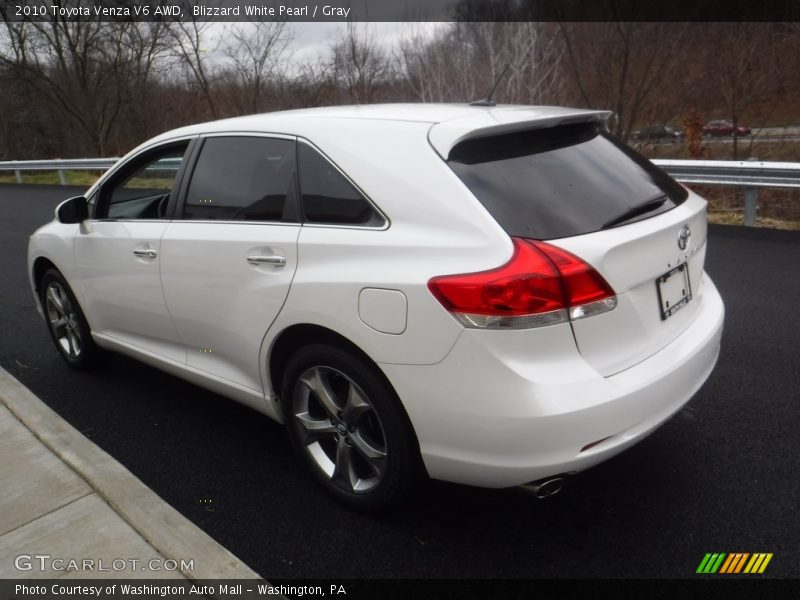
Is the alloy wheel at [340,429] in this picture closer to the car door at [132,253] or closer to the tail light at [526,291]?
the tail light at [526,291]

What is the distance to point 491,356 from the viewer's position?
7.22 ft

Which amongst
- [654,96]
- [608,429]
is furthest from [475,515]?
[654,96]

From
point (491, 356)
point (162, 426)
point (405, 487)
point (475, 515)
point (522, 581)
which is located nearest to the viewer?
point (491, 356)

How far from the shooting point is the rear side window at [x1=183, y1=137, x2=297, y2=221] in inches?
116

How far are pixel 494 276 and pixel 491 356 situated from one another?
27cm

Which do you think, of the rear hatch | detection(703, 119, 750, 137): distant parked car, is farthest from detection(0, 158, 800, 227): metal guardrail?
detection(703, 119, 750, 137): distant parked car

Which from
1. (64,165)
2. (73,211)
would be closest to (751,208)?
(73,211)

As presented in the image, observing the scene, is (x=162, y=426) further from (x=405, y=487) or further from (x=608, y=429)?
(x=608, y=429)

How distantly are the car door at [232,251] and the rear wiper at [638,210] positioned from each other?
127 cm

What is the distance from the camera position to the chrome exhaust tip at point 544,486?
2.31 m

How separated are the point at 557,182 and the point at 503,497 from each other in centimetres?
139

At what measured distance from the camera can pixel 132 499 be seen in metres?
2.89

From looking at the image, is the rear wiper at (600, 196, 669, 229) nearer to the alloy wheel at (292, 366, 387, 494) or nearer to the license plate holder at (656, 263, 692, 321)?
the license plate holder at (656, 263, 692, 321)

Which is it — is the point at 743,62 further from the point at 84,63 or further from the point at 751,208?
the point at 84,63
